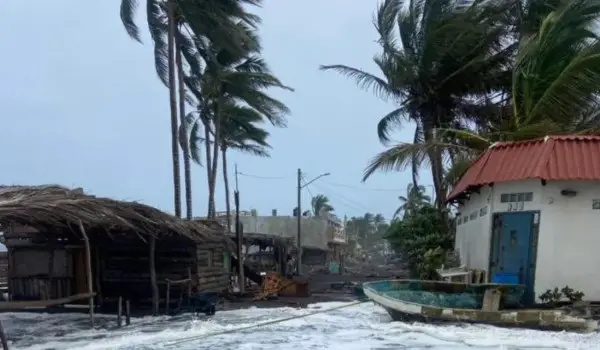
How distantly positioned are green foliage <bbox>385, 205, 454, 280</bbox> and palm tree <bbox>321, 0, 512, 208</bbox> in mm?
1217

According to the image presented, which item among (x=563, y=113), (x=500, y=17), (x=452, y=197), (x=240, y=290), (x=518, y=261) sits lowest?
(x=240, y=290)

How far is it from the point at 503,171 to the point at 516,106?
4575 mm

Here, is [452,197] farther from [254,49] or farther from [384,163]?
[254,49]

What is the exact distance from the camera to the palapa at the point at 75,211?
11.5 meters

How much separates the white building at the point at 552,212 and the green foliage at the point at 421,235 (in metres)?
6.18

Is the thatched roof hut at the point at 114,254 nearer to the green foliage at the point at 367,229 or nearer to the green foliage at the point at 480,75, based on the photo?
the green foliage at the point at 480,75

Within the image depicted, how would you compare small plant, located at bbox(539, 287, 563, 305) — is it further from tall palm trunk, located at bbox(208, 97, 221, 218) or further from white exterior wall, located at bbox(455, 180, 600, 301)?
tall palm trunk, located at bbox(208, 97, 221, 218)

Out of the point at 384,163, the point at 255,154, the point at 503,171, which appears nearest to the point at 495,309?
the point at 503,171

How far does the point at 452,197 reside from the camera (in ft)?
63.8

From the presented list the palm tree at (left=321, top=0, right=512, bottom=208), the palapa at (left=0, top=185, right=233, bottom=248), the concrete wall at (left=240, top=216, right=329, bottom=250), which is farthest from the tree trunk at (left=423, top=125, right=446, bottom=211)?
the concrete wall at (left=240, top=216, right=329, bottom=250)

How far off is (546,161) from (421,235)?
338 inches

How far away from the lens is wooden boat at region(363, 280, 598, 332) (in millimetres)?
12344

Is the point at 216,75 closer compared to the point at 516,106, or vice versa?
the point at 516,106

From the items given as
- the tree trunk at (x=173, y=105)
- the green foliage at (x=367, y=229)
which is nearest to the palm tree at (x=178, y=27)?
the tree trunk at (x=173, y=105)
